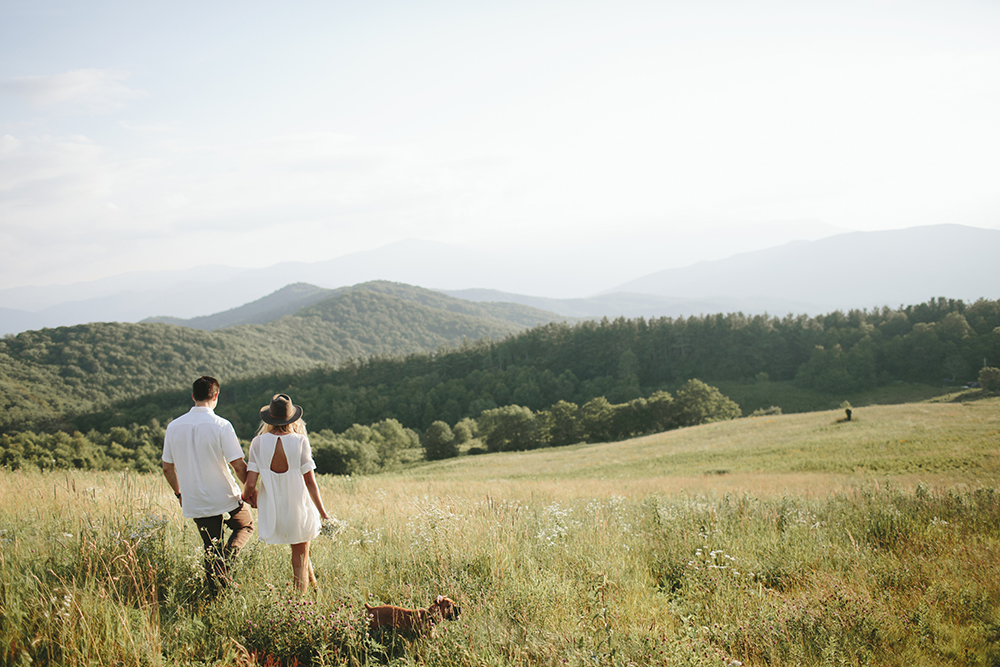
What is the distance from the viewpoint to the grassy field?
324cm

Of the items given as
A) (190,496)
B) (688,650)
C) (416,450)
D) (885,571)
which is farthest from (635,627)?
(416,450)

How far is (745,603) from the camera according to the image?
407 centimetres

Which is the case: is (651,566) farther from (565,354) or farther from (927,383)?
(565,354)

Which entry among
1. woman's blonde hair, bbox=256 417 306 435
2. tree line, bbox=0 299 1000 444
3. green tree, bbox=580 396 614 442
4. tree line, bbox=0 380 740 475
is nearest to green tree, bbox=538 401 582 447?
tree line, bbox=0 380 740 475

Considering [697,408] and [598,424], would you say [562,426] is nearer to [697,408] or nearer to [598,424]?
[598,424]

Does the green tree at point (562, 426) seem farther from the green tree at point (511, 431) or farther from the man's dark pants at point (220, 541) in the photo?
the man's dark pants at point (220, 541)

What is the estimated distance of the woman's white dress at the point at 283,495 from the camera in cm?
438

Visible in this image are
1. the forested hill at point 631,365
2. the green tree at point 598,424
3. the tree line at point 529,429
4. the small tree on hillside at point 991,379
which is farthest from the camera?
the forested hill at point 631,365

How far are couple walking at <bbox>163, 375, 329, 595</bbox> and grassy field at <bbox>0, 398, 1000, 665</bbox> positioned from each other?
36 cm

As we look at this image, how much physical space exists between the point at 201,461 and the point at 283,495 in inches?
34.2

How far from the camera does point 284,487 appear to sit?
4.47 meters

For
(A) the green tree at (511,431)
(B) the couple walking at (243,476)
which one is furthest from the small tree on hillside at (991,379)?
(B) the couple walking at (243,476)

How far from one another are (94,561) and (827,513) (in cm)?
935

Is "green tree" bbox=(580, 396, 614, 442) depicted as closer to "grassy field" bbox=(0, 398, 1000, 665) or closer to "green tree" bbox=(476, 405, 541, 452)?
"green tree" bbox=(476, 405, 541, 452)
